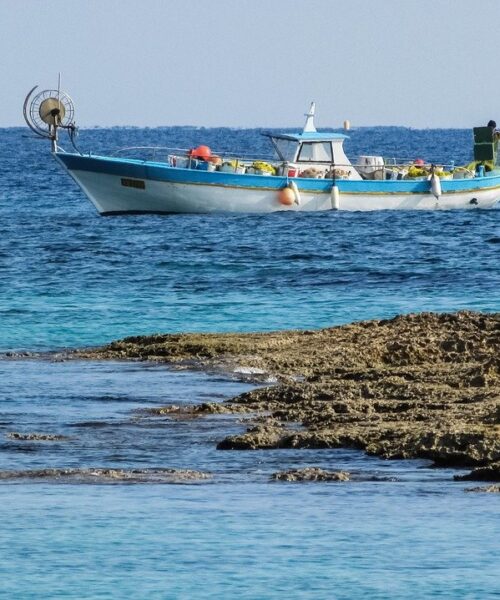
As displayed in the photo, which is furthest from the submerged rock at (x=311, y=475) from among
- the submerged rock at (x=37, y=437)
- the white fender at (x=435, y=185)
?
the white fender at (x=435, y=185)

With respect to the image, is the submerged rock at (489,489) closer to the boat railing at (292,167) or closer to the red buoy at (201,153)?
the boat railing at (292,167)

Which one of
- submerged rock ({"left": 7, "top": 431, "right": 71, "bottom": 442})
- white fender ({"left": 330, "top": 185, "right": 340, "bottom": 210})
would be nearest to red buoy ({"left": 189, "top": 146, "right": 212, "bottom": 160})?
white fender ({"left": 330, "top": 185, "right": 340, "bottom": 210})

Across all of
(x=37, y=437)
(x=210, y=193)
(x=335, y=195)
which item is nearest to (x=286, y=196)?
(x=335, y=195)

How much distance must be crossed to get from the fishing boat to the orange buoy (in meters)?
0.02

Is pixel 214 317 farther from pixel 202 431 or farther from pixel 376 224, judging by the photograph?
pixel 376 224

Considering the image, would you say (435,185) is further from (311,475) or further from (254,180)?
(311,475)

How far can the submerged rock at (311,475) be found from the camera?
11.6m

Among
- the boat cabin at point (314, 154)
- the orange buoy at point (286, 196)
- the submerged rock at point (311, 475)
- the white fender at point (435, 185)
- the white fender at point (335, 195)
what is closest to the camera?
the submerged rock at point (311, 475)

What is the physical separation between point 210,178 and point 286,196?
1.97 m

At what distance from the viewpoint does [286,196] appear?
141ft

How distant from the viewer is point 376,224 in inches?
1624

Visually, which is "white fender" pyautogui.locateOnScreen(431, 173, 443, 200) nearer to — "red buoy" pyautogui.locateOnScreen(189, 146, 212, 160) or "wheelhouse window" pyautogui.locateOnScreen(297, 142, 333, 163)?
"wheelhouse window" pyautogui.locateOnScreen(297, 142, 333, 163)

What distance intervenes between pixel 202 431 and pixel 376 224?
2794cm

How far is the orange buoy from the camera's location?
1689 inches
